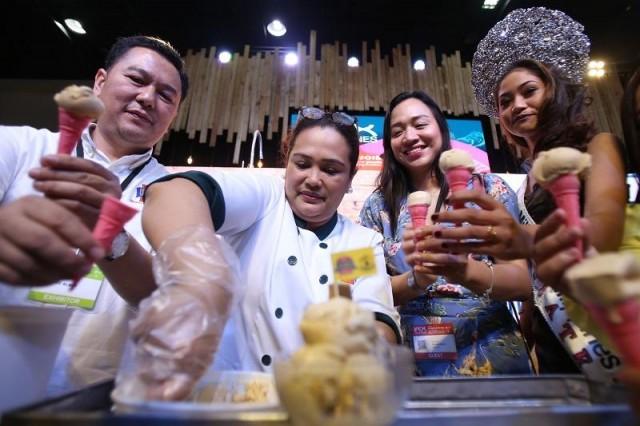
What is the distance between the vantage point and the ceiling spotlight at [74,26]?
15.3 feet

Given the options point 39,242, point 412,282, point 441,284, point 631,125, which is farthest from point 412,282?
point 39,242

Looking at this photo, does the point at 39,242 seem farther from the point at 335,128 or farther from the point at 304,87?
the point at 304,87

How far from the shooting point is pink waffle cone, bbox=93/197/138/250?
2.40 feet

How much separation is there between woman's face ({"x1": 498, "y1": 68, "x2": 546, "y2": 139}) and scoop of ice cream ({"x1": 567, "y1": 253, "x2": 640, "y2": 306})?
1457 mm

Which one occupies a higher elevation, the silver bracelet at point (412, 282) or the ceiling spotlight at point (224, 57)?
the ceiling spotlight at point (224, 57)

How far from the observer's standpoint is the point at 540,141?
1.62m

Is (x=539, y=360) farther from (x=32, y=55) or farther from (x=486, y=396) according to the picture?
(x=32, y=55)

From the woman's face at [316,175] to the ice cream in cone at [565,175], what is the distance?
0.84m

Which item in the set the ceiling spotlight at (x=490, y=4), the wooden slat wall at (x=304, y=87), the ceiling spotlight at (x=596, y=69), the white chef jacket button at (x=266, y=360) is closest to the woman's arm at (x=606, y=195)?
the white chef jacket button at (x=266, y=360)

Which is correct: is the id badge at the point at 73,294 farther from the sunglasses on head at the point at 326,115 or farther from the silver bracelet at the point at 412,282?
the silver bracelet at the point at 412,282

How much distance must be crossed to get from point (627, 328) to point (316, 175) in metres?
1.10

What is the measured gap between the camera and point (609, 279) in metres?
0.52

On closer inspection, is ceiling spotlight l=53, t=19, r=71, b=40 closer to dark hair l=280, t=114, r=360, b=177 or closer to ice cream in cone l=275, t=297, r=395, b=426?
dark hair l=280, t=114, r=360, b=177

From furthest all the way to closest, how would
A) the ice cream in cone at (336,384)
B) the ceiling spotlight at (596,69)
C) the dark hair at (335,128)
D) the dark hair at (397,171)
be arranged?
1. the ceiling spotlight at (596,69)
2. the dark hair at (397,171)
3. the dark hair at (335,128)
4. the ice cream in cone at (336,384)
